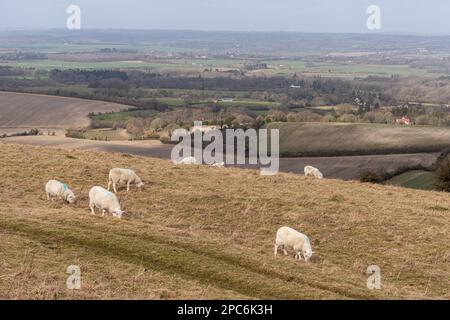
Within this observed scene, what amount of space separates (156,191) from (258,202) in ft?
14.2

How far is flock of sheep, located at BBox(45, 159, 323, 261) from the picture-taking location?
1955 centimetres

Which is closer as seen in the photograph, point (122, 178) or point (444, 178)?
point (122, 178)

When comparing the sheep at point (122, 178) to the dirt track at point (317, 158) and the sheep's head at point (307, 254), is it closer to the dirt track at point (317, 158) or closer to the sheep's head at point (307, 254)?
the sheep's head at point (307, 254)

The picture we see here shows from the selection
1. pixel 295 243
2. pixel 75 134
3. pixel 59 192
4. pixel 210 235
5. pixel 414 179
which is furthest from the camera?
pixel 75 134

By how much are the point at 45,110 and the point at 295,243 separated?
99.5 metres

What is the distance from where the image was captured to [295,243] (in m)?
19.7

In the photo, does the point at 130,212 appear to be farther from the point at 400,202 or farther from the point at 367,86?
the point at 367,86

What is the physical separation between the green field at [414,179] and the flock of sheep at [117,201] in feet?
107

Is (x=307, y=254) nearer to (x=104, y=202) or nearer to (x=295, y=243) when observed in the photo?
Result: (x=295, y=243)

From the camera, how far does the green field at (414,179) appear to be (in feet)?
181

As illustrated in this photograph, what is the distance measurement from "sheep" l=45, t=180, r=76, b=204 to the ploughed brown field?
80.4 metres

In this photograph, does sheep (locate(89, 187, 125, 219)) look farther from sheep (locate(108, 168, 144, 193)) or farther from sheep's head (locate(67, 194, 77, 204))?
sheep (locate(108, 168, 144, 193))

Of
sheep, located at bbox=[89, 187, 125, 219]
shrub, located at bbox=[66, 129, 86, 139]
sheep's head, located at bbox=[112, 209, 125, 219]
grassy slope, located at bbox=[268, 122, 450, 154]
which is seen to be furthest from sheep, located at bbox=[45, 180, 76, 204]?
shrub, located at bbox=[66, 129, 86, 139]

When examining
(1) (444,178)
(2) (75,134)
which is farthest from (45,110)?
(1) (444,178)
